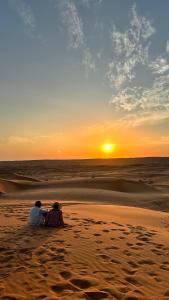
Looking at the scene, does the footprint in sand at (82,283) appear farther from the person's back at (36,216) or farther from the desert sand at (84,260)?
the person's back at (36,216)

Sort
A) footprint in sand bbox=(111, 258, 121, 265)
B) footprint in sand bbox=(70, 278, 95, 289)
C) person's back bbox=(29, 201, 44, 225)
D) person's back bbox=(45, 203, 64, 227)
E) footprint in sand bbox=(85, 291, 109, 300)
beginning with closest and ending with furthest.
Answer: footprint in sand bbox=(85, 291, 109, 300)
footprint in sand bbox=(70, 278, 95, 289)
footprint in sand bbox=(111, 258, 121, 265)
person's back bbox=(45, 203, 64, 227)
person's back bbox=(29, 201, 44, 225)

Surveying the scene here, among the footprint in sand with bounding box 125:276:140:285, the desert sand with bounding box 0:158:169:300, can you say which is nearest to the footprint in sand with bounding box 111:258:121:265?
the desert sand with bounding box 0:158:169:300

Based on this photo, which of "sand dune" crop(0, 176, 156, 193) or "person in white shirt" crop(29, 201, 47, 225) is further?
"sand dune" crop(0, 176, 156, 193)

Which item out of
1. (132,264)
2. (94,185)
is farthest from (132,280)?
(94,185)

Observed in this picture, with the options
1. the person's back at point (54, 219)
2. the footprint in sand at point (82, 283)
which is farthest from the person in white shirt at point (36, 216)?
the footprint in sand at point (82, 283)

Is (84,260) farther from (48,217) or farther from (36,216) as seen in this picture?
(36,216)

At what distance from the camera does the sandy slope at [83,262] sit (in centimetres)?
582

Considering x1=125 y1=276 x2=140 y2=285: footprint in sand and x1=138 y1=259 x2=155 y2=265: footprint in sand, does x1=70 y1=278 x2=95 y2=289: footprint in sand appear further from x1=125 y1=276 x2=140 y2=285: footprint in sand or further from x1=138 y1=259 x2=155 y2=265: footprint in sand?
x1=138 y1=259 x2=155 y2=265: footprint in sand

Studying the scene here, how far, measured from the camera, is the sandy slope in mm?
5817

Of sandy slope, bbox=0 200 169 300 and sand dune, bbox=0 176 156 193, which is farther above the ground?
sand dune, bbox=0 176 156 193

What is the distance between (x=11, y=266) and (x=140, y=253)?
9.87 ft

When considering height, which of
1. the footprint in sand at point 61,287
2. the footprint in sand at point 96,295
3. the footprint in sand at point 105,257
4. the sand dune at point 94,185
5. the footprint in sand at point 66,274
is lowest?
the footprint in sand at point 96,295

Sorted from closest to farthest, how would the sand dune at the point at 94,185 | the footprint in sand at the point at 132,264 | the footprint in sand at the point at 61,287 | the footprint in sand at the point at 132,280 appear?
the footprint in sand at the point at 61,287 → the footprint in sand at the point at 132,280 → the footprint in sand at the point at 132,264 → the sand dune at the point at 94,185

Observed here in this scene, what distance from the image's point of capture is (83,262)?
717cm
